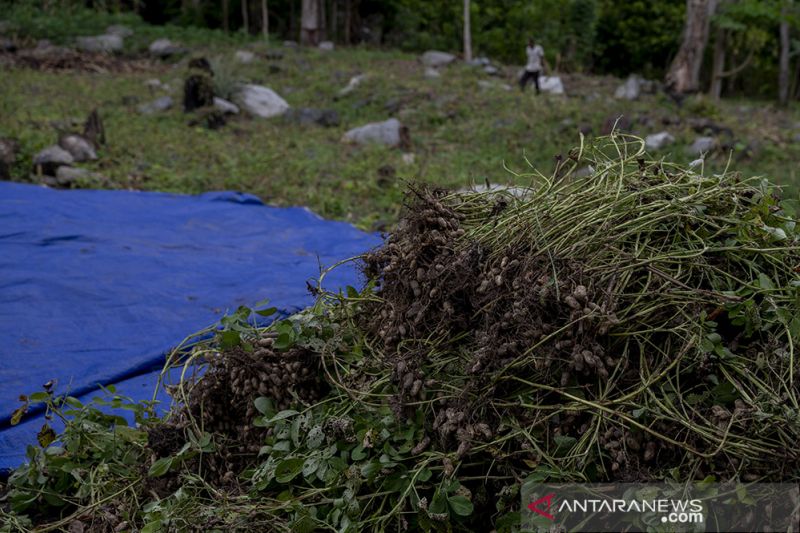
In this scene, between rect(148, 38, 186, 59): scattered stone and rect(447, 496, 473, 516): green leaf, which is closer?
rect(447, 496, 473, 516): green leaf

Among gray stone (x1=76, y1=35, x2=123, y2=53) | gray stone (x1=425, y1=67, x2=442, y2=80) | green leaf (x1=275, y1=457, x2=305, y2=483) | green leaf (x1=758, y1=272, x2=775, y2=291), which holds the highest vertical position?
gray stone (x1=76, y1=35, x2=123, y2=53)

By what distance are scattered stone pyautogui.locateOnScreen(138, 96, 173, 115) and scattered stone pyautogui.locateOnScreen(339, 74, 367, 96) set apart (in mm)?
2673

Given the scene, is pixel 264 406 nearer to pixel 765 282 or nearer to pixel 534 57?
pixel 765 282

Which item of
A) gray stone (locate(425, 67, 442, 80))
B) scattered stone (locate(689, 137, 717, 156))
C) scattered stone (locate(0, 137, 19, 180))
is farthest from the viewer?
gray stone (locate(425, 67, 442, 80))

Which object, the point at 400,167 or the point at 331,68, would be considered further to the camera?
the point at 331,68

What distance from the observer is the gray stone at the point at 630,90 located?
12.3 metres

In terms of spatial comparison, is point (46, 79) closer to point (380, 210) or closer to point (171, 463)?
point (380, 210)

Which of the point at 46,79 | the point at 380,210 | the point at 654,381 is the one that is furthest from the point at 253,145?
the point at 654,381

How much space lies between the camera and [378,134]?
9578 millimetres

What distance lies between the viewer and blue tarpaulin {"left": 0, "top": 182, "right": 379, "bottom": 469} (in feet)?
11.7

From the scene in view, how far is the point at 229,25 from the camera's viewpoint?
65.2 ft

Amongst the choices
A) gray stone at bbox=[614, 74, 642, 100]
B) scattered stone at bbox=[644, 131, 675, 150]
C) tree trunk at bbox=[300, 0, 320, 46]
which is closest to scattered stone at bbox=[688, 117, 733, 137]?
scattered stone at bbox=[644, 131, 675, 150]

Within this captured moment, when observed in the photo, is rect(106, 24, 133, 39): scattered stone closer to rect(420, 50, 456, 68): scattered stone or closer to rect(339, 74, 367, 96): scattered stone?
rect(339, 74, 367, 96): scattered stone

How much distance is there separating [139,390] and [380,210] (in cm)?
389
